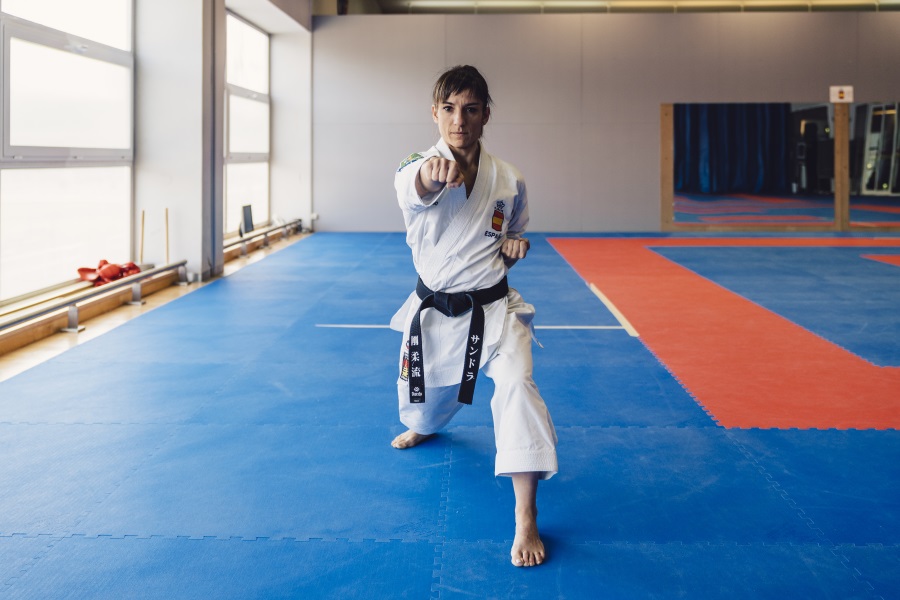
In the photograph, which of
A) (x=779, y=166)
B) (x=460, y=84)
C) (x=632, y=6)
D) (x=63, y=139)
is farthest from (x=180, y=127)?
(x=779, y=166)

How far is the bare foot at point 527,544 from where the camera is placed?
8.11 feet

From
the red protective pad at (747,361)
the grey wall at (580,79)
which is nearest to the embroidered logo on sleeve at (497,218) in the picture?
the red protective pad at (747,361)

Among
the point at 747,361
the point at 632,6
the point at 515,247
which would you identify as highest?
the point at 632,6

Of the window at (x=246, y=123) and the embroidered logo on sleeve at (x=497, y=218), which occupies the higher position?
the window at (x=246, y=123)

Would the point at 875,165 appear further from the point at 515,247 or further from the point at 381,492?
the point at 381,492

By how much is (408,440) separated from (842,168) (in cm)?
1198

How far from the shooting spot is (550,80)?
13.2m

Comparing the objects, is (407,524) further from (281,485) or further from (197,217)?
(197,217)

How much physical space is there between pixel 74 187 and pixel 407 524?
523 centimetres

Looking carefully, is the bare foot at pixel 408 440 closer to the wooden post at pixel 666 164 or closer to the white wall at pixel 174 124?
the white wall at pixel 174 124

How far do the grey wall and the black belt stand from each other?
1057cm

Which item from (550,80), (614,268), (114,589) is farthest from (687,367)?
(550,80)

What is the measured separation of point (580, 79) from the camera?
43.3 feet

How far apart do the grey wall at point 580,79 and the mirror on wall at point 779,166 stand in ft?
1.99
